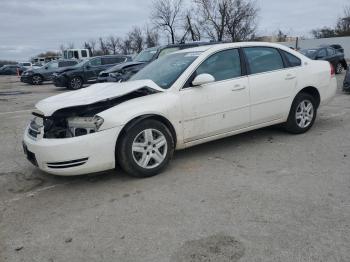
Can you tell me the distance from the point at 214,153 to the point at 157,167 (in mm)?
1154

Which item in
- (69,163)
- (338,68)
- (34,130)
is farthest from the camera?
(338,68)

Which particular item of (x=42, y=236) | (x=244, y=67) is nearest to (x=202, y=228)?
(x=42, y=236)

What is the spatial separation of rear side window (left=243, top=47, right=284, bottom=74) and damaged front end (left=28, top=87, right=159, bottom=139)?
2139 mm

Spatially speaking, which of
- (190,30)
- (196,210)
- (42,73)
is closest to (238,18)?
(190,30)

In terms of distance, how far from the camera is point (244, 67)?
5715mm

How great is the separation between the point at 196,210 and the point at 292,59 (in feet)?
11.8

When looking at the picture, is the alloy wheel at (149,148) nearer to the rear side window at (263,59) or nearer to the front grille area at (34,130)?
the front grille area at (34,130)

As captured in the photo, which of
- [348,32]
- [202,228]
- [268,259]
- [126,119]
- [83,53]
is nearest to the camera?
[268,259]

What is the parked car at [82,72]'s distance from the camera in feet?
66.2

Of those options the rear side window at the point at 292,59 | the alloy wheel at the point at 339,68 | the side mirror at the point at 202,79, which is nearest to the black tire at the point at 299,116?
the rear side window at the point at 292,59

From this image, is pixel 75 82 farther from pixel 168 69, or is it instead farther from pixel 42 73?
pixel 168 69

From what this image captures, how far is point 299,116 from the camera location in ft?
20.9

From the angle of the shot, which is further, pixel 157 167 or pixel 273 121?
pixel 273 121

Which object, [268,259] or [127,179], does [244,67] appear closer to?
[127,179]
